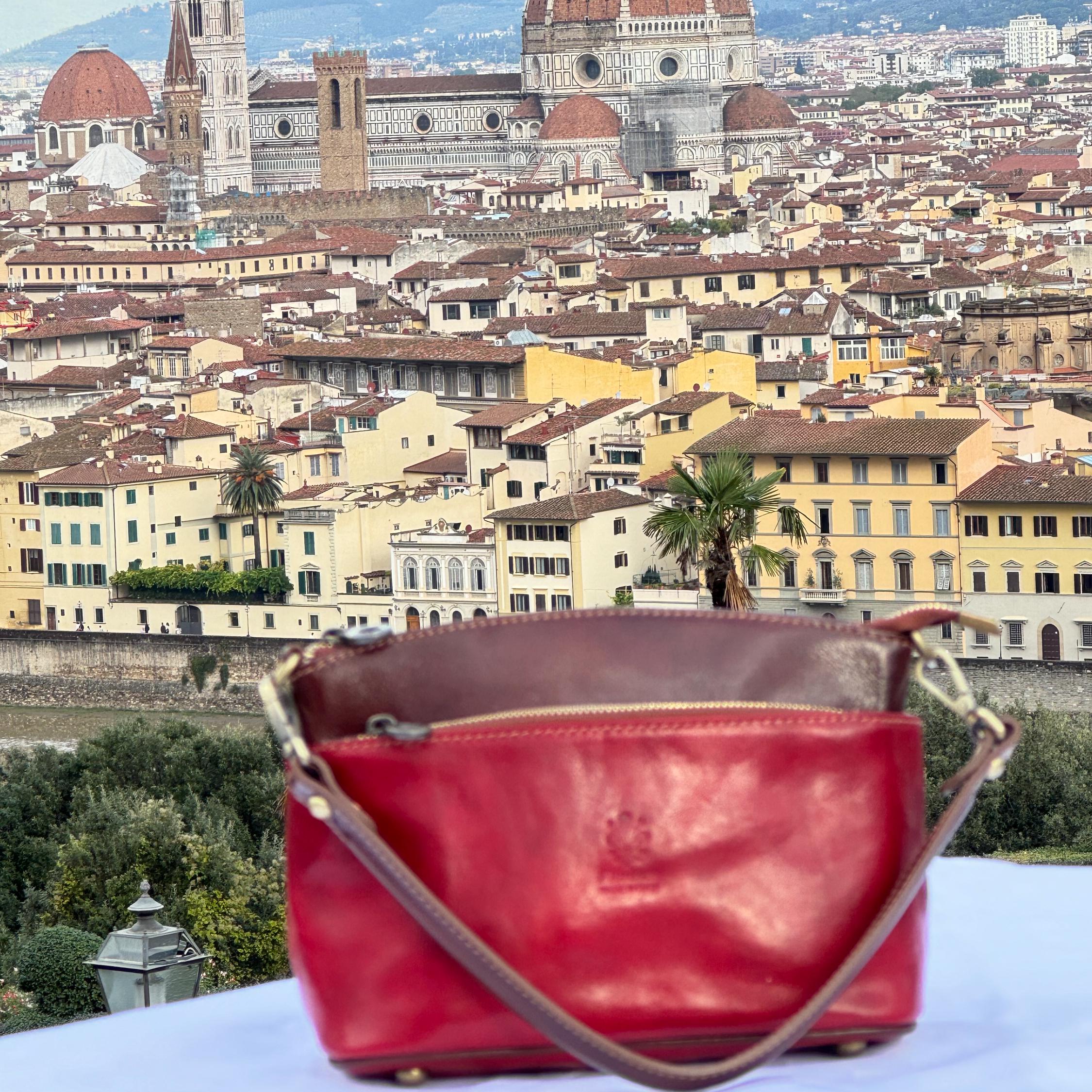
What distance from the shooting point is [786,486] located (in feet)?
75.1

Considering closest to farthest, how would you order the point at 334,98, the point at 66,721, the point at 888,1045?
1. the point at 888,1045
2. the point at 66,721
3. the point at 334,98

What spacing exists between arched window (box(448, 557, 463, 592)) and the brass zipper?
22.6 meters

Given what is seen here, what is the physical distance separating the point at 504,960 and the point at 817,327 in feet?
106

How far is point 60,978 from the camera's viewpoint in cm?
923

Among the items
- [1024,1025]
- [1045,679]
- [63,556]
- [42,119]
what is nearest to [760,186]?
[42,119]

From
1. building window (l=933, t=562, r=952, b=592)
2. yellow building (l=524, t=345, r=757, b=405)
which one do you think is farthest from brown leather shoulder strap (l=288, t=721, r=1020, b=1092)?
yellow building (l=524, t=345, r=757, b=405)

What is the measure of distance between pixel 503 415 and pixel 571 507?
361 centimetres

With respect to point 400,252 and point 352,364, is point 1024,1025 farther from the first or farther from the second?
point 400,252

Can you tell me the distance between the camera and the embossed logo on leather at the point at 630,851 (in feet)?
5.08

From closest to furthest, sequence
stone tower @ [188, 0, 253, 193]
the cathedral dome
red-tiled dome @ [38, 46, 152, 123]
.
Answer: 1. the cathedral dome
2. stone tower @ [188, 0, 253, 193]
3. red-tiled dome @ [38, 46, 152, 123]

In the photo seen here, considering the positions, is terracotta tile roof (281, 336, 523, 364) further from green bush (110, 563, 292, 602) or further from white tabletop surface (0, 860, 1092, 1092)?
white tabletop surface (0, 860, 1092, 1092)

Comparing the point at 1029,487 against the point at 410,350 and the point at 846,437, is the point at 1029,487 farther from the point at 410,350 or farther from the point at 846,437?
the point at 410,350

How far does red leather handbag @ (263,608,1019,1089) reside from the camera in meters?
1.54

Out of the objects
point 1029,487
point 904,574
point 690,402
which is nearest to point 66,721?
point 690,402
